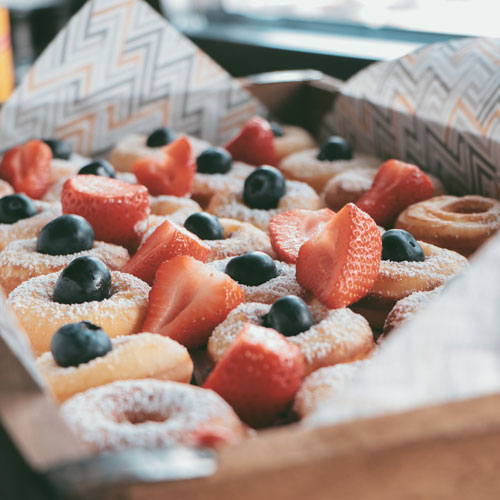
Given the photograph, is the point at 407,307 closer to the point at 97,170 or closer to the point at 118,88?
the point at 97,170

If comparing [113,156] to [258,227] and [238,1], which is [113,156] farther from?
[238,1]

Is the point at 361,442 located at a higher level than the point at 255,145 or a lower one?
higher

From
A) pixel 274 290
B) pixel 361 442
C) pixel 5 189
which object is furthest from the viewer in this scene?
pixel 5 189

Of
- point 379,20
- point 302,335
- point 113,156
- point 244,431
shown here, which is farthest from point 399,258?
point 379,20

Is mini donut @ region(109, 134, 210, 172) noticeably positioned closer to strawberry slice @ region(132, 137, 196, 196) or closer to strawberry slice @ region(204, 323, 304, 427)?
strawberry slice @ region(132, 137, 196, 196)

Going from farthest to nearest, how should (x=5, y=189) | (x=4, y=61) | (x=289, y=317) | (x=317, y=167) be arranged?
(x=4, y=61), (x=317, y=167), (x=5, y=189), (x=289, y=317)

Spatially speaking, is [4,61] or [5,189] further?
[4,61]

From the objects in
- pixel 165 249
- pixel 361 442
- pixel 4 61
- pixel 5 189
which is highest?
pixel 361 442

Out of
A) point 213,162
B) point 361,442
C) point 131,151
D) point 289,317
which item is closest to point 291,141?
point 213,162
